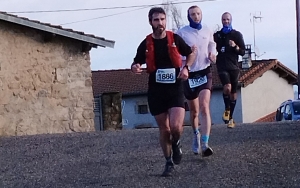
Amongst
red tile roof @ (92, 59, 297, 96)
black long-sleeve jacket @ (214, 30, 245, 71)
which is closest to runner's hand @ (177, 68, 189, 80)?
black long-sleeve jacket @ (214, 30, 245, 71)

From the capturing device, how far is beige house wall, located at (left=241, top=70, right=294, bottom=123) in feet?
157

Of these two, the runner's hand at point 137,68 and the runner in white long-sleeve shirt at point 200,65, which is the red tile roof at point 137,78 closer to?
the runner in white long-sleeve shirt at point 200,65

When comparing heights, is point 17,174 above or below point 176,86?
below

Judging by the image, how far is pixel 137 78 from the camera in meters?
51.7

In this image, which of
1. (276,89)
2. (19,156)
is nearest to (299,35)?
(276,89)

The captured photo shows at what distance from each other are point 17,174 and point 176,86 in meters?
2.42

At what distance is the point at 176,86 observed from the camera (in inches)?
324

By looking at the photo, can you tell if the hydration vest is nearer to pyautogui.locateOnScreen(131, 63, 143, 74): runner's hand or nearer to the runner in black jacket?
pyautogui.locateOnScreen(131, 63, 143, 74): runner's hand

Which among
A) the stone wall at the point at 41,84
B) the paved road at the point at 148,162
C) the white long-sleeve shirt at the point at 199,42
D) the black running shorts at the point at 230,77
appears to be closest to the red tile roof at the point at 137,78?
the stone wall at the point at 41,84

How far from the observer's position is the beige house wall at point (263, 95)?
47750 millimetres

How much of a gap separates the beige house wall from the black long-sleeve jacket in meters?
34.3

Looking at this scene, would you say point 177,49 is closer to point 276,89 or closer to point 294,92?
point 276,89

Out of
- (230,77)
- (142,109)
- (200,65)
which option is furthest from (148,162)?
(142,109)

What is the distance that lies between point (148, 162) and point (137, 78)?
139 feet
